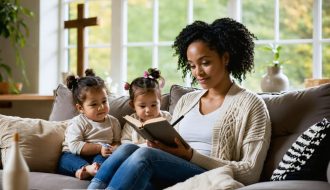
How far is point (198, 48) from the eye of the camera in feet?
8.42

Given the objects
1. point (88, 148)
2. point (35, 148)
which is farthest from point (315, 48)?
point (35, 148)

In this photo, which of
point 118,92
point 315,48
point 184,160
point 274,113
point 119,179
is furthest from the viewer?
point 118,92

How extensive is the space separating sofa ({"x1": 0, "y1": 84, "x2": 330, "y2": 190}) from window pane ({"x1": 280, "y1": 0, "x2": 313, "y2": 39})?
132 centimetres

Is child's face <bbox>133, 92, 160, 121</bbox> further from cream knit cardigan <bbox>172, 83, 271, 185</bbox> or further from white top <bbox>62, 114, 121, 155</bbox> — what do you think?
cream knit cardigan <bbox>172, 83, 271, 185</bbox>

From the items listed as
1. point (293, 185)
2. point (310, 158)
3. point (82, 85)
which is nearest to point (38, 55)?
point (82, 85)

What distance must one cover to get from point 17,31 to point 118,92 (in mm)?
993

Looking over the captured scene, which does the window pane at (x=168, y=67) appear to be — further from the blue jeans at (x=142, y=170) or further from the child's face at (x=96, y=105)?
the blue jeans at (x=142, y=170)

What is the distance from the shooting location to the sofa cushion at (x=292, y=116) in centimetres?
247

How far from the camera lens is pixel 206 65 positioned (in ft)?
8.32

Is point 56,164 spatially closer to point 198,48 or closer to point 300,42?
point 198,48

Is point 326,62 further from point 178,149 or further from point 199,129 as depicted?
point 178,149

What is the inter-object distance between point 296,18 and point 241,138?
6.05 ft

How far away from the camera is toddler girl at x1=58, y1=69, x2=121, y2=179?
9.27ft

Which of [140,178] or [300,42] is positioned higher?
[300,42]
